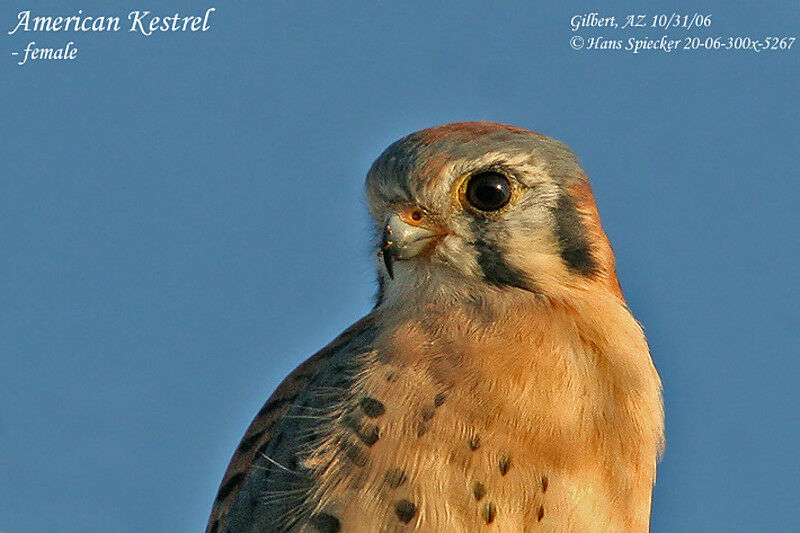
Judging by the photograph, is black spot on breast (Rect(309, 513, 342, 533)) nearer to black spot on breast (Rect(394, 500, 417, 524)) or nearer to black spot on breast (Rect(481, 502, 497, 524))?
black spot on breast (Rect(394, 500, 417, 524))

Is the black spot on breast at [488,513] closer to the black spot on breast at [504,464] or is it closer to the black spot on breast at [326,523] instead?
the black spot on breast at [504,464]

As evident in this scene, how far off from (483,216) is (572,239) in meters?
0.34

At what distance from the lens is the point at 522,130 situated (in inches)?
155

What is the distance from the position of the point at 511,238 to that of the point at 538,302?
0.72 feet

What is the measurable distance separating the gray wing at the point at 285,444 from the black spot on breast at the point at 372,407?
9cm

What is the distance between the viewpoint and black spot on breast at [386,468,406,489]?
→ 3.44 meters

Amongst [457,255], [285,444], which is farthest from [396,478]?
[457,255]

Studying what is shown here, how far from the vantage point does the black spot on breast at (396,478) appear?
3.44 meters

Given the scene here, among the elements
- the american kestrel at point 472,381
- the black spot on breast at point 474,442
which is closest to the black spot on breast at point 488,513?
the american kestrel at point 472,381

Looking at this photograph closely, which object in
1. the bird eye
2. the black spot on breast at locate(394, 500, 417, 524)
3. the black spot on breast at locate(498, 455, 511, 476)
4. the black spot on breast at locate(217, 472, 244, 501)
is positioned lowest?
the black spot on breast at locate(217, 472, 244, 501)

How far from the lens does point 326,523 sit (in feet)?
11.5

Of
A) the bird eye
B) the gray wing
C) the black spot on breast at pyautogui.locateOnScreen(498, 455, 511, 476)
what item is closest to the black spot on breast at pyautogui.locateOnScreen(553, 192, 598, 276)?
the bird eye

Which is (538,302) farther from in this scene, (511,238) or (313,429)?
(313,429)

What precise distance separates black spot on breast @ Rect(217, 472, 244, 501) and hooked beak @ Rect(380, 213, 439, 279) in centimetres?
83
